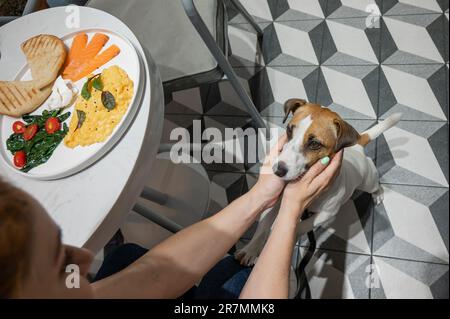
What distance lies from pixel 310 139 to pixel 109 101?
0.63 m

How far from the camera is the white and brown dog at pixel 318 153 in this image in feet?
3.82

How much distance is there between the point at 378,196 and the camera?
1.70 m

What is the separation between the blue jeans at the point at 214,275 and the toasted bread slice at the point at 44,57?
61 centimetres

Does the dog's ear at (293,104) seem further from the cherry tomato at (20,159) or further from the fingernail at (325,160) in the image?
the cherry tomato at (20,159)

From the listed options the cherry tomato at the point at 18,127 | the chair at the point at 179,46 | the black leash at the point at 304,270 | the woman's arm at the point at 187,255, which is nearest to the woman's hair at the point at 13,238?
the woman's arm at the point at 187,255

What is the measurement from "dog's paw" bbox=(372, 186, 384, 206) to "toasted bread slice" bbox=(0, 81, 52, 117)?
4.66 ft

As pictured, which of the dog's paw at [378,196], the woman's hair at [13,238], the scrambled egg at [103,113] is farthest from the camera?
the dog's paw at [378,196]

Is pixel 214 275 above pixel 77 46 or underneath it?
underneath

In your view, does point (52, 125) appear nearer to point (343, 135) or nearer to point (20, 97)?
point (20, 97)

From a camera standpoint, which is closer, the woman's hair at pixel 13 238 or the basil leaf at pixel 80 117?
the woman's hair at pixel 13 238

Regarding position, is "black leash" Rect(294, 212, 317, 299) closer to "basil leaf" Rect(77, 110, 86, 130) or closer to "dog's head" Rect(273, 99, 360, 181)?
"dog's head" Rect(273, 99, 360, 181)

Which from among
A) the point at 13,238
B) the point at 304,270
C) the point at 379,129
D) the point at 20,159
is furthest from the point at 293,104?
the point at 13,238

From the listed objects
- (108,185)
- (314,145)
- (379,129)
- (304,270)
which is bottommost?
(304,270)
